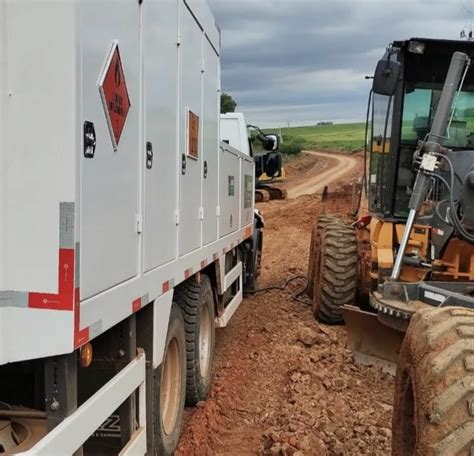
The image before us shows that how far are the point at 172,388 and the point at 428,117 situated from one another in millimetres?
3984

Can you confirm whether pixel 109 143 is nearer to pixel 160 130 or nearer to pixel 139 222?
pixel 139 222

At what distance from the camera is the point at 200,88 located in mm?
5402

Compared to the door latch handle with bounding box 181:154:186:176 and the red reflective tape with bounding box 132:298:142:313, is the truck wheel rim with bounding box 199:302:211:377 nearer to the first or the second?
the door latch handle with bounding box 181:154:186:176

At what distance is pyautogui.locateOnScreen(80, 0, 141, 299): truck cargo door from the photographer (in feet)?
9.04

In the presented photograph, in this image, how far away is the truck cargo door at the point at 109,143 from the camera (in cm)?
275

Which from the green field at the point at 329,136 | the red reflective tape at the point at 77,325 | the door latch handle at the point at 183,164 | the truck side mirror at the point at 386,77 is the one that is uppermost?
the green field at the point at 329,136

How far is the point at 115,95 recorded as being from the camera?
10.2ft

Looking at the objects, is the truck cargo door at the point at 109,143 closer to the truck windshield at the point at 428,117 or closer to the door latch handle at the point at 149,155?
the door latch handle at the point at 149,155

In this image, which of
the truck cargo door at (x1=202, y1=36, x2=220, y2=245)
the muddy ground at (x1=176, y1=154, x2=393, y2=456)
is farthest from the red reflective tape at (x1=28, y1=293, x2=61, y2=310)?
the truck cargo door at (x1=202, y1=36, x2=220, y2=245)

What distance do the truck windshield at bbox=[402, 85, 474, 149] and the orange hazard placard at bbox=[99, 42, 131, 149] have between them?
14.6 feet

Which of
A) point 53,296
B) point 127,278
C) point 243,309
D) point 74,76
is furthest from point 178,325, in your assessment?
point 243,309

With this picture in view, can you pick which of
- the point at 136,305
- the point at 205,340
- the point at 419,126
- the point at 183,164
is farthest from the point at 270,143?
the point at 136,305

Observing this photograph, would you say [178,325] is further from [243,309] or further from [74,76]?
[243,309]

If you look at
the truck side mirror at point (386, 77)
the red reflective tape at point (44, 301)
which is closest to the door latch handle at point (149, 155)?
the red reflective tape at point (44, 301)
